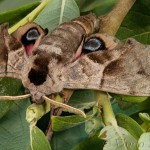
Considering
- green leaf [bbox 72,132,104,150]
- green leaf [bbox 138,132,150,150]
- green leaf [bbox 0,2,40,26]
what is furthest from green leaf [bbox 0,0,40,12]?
green leaf [bbox 138,132,150,150]

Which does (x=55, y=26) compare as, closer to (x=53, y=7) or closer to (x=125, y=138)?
(x=53, y=7)

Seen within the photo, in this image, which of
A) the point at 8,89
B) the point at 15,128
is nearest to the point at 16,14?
the point at 8,89

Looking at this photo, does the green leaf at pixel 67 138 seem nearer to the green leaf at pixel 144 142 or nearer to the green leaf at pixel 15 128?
the green leaf at pixel 15 128

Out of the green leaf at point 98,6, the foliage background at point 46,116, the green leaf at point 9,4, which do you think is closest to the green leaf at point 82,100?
the foliage background at point 46,116

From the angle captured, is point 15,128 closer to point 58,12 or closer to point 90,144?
point 90,144

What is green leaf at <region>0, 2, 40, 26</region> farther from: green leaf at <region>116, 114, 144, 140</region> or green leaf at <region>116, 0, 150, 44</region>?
green leaf at <region>116, 114, 144, 140</region>

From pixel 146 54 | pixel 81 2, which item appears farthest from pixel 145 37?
pixel 146 54

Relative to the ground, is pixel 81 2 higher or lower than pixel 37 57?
lower
